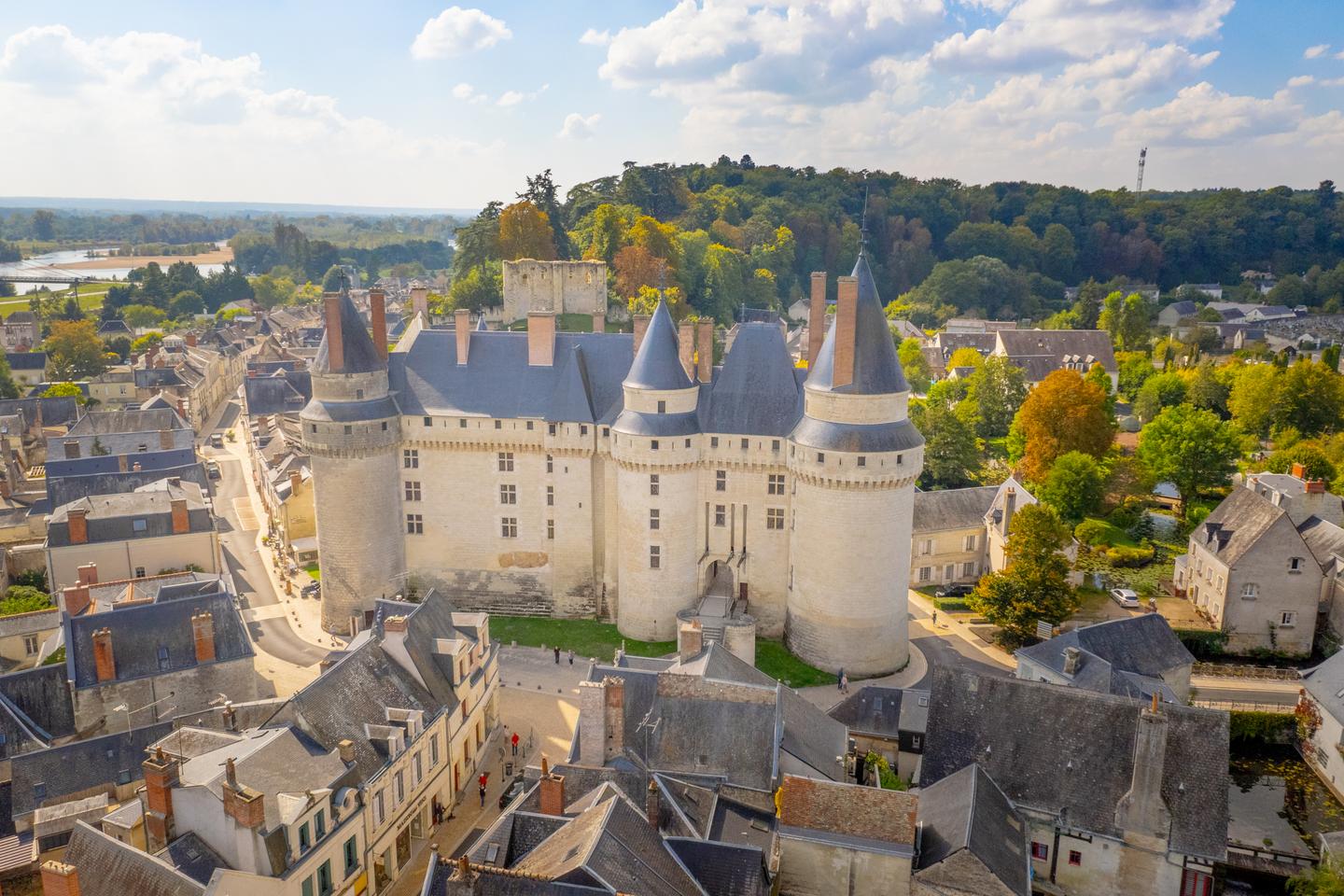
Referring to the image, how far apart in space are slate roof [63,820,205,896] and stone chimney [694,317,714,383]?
998 inches

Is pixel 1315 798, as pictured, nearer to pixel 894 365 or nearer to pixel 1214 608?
pixel 1214 608

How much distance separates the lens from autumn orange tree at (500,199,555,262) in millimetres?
76812

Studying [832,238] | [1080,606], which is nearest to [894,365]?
[1080,606]

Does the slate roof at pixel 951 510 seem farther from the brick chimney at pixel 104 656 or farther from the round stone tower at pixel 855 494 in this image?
the brick chimney at pixel 104 656

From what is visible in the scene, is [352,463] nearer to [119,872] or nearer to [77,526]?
[77,526]

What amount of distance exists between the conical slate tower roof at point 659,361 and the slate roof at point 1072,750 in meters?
16.0

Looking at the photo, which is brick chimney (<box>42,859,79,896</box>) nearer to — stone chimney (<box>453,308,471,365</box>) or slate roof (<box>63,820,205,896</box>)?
slate roof (<box>63,820,205,896</box>)

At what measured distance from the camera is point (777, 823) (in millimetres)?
21781

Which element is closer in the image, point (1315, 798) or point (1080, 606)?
point (1315, 798)

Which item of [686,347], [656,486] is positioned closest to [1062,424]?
[686,347]

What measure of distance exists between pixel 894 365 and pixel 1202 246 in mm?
134167

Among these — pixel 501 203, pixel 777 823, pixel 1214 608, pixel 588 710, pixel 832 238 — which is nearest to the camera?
pixel 777 823

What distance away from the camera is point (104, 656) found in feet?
91.0

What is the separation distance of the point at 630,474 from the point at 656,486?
45.2 inches
